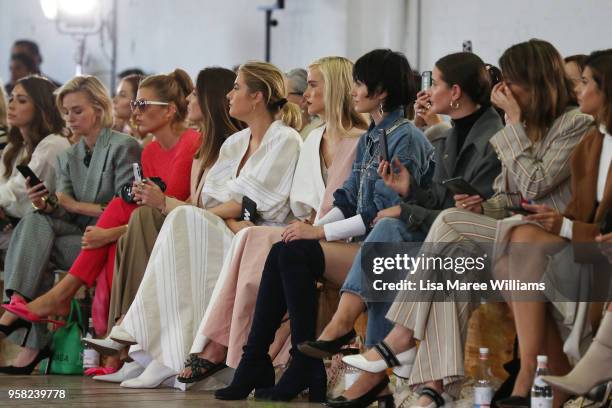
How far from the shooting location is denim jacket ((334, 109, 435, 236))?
3842mm

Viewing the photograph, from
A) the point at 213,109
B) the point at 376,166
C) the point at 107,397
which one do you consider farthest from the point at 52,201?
the point at 376,166

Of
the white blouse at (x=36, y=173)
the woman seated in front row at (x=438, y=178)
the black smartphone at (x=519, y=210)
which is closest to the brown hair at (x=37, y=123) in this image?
the white blouse at (x=36, y=173)

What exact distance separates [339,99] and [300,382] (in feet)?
3.68

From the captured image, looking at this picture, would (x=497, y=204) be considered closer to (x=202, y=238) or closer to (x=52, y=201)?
(x=202, y=238)

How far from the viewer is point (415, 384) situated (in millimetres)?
3439

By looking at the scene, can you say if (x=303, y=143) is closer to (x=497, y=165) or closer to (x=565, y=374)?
(x=497, y=165)

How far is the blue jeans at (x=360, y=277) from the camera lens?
3.61 meters

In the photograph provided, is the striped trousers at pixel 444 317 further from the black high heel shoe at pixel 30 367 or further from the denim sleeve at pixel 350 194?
the black high heel shoe at pixel 30 367

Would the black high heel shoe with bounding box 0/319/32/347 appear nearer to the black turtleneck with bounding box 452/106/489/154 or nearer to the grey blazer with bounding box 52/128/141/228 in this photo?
the grey blazer with bounding box 52/128/141/228

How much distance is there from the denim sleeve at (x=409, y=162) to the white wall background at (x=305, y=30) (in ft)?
5.48

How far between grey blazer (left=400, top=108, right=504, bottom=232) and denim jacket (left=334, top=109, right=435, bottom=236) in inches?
2.1

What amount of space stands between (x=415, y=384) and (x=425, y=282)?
299mm

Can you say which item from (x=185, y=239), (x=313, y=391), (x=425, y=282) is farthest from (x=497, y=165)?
(x=185, y=239)

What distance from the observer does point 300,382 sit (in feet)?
12.4
